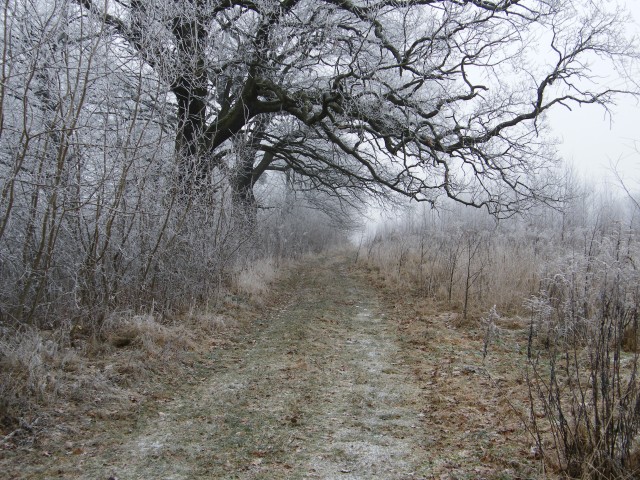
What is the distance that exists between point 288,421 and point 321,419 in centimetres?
Answer: 31

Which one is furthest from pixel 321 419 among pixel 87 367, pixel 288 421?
pixel 87 367

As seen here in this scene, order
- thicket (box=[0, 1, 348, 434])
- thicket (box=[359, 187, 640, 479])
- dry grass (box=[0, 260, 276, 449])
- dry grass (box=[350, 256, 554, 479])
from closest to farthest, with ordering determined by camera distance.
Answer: thicket (box=[359, 187, 640, 479]), dry grass (box=[350, 256, 554, 479]), dry grass (box=[0, 260, 276, 449]), thicket (box=[0, 1, 348, 434])

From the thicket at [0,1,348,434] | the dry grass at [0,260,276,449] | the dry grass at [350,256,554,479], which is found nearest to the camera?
the dry grass at [350,256,554,479]

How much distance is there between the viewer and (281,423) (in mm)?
4461

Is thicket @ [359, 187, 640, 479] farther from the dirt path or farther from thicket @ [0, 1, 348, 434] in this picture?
thicket @ [0, 1, 348, 434]

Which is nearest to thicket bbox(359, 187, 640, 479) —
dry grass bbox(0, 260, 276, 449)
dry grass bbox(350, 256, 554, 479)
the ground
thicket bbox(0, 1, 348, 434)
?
dry grass bbox(350, 256, 554, 479)

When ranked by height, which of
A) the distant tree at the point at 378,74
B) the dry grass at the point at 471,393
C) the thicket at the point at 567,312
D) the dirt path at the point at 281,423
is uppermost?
the distant tree at the point at 378,74

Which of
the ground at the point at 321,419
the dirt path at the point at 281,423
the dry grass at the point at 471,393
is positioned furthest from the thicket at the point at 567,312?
the dirt path at the point at 281,423

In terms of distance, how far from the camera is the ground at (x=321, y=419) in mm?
3566

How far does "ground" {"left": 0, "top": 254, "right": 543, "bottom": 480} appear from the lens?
11.7ft

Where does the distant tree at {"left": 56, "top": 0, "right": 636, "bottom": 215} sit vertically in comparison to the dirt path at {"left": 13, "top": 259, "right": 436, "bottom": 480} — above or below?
above

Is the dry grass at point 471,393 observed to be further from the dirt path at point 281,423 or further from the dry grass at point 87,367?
the dry grass at point 87,367

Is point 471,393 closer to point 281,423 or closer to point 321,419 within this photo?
point 321,419

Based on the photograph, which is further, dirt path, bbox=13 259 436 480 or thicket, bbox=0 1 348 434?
thicket, bbox=0 1 348 434
